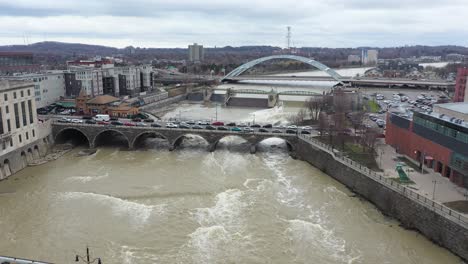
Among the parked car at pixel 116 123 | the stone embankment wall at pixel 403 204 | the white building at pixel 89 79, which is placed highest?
the white building at pixel 89 79

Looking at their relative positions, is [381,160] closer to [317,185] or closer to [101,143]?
[317,185]

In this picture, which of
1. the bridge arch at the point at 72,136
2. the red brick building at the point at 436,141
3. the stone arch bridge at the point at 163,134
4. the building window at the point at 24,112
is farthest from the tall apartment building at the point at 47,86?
the red brick building at the point at 436,141

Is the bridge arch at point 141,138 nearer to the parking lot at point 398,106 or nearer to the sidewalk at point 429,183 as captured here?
the sidewalk at point 429,183

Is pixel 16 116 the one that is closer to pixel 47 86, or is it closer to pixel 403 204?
pixel 47 86

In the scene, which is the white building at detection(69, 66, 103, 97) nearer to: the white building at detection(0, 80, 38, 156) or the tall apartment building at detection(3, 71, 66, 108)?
the tall apartment building at detection(3, 71, 66, 108)

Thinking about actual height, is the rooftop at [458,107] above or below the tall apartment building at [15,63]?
below

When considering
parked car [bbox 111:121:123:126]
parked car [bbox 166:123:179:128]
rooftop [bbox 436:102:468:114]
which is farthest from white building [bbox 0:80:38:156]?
rooftop [bbox 436:102:468:114]

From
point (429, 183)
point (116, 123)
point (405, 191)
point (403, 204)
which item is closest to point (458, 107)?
point (429, 183)
